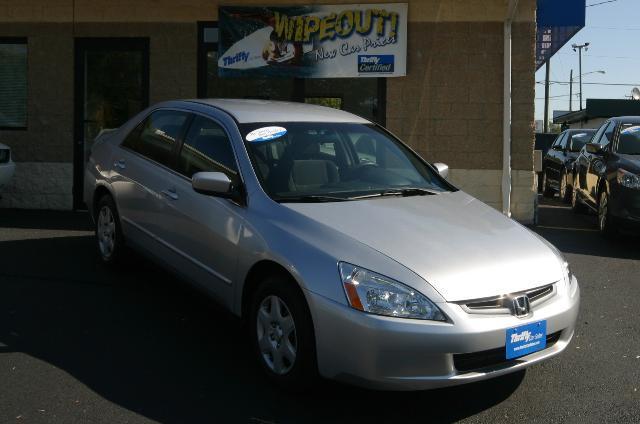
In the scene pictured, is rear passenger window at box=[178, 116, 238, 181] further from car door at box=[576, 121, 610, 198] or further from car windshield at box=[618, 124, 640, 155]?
car door at box=[576, 121, 610, 198]

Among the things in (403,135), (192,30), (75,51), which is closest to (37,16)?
(75,51)

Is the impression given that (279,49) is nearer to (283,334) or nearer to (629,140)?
(629,140)

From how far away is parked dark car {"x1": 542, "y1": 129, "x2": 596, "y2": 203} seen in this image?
1407cm

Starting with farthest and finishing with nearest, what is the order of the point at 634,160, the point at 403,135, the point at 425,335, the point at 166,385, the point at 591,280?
1. the point at 403,135
2. the point at 634,160
3. the point at 591,280
4. the point at 166,385
5. the point at 425,335

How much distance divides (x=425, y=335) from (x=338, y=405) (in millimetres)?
778

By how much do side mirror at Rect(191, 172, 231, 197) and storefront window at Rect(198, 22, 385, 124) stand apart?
6312 millimetres

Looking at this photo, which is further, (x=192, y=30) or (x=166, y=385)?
(x=192, y=30)

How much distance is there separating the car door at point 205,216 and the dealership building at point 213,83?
5.43 metres

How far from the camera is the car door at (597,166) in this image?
10008 millimetres

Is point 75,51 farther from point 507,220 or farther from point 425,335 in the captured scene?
point 425,335

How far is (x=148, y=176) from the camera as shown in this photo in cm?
602

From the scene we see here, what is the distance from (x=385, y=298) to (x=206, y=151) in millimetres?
2190

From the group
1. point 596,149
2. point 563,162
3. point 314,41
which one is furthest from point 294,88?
point 563,162

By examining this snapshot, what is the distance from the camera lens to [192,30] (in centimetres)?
1093
